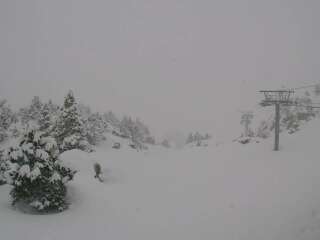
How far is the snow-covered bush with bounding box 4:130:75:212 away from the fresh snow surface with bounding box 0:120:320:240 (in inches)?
35.1

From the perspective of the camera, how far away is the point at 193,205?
1930cm

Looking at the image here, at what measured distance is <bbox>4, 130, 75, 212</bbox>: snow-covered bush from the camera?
51.8ft

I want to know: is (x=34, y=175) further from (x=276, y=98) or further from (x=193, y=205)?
(x=276, y=98)

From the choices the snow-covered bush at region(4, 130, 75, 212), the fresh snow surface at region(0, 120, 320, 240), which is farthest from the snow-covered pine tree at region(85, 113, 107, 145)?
the snow-covered bush at region(4, 130, 75, 212)

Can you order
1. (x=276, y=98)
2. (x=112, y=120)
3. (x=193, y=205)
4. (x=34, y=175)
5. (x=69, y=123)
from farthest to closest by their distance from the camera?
1. (x=112, y=120)
2. (x=69, y=123)
3. (x=276, y=98)
4. (x=193, y=205)
5. (x=34, y=175)

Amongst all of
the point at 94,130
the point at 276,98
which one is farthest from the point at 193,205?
the point at 94,130

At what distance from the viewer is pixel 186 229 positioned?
49.0 ft

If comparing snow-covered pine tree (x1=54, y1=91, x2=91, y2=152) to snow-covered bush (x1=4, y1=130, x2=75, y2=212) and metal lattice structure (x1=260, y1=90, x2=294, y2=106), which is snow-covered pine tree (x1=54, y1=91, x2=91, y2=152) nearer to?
snow-covered bush (x1=4, y1=130, x2=75, y2=212)

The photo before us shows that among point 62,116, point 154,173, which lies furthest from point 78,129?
point 154,173

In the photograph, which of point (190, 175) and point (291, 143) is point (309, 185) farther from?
point (291, 143)

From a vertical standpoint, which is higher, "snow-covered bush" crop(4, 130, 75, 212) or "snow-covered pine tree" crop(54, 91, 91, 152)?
"snow-covered pine tree" crop(54, 91, 91, 152)

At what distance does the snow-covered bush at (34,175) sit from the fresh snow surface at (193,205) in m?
0.89

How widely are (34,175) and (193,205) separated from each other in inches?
422

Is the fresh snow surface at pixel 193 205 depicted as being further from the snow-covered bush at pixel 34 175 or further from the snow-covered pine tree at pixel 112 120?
the snow-covered pine tree at pixel 112 120
